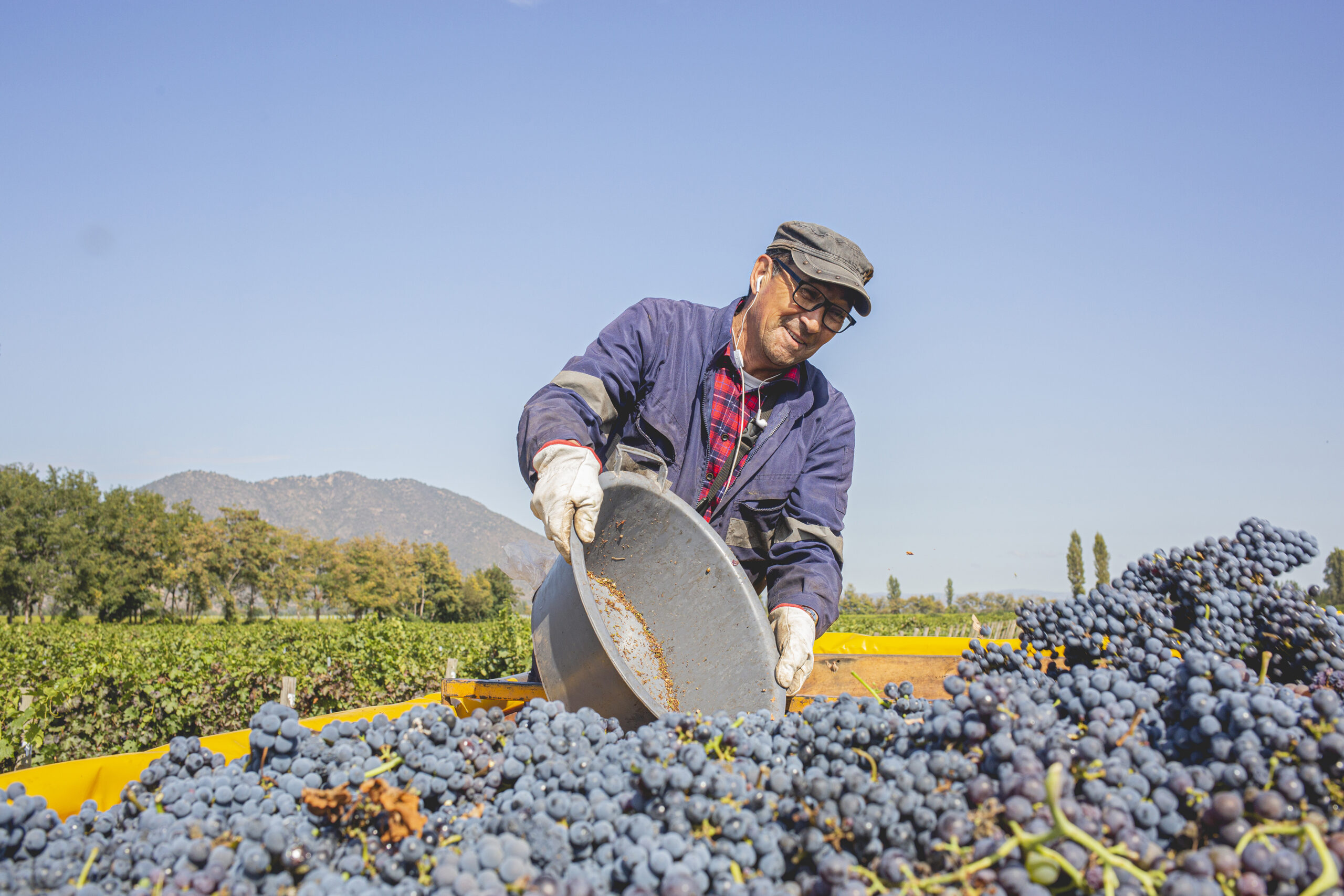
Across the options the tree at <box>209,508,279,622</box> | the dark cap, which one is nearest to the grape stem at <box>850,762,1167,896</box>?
the dark cap

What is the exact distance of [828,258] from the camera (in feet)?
8.92

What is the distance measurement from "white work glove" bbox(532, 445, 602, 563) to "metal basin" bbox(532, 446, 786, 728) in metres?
0.05

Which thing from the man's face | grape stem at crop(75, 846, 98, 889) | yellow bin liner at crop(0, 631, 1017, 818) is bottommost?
yellow bin liner at crop(0, 631, 1017, 818)

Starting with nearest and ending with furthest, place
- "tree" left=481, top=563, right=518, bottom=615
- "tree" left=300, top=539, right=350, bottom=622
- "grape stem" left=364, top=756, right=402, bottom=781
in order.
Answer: "grape stem" left=364, top=756, right=402, bottom=781 < "tree" left=300, top=539, right=350, bottom=622 < "tree" left=481, top=563, right=518, bottom=615

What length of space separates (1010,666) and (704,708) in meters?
0.88

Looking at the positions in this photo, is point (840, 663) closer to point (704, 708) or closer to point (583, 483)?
point (704, 708)

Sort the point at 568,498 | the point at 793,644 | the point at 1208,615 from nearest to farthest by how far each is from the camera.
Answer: the point at 1208,615 → the point at 568,498 → the point at 793,644

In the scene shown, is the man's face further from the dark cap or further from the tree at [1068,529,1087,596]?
the tree at [1068,529,1087,596]

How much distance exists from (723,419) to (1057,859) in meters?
2.27

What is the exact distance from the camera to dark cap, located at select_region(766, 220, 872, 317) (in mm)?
2668

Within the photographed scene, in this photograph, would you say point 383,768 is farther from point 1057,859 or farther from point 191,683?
point 191,683

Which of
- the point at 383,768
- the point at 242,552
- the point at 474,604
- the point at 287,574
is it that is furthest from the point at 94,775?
the point at 474,604

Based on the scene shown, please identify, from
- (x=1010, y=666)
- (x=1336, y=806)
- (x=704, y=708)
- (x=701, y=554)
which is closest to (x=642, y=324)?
(x=701, y=554)

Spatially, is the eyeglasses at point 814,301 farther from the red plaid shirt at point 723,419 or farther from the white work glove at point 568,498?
the white work glove at point 568,498
